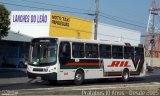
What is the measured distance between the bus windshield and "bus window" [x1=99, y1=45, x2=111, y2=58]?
4.67 meters

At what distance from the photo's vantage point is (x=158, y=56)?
94.2 meters

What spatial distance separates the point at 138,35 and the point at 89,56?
49006 mm

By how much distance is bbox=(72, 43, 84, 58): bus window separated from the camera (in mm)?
26466

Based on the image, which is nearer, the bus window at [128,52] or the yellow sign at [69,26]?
the bus window at [128,52]

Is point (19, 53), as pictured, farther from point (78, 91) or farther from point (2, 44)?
point (78, 91)

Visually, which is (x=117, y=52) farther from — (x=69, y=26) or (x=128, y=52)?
(x=69, y=26)

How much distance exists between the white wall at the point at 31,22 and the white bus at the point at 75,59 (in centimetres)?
2169

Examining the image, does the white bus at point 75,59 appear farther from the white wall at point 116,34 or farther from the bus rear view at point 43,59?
the white wall at point 116,34

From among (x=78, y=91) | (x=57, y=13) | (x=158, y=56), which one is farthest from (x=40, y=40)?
(x=158, y=56)

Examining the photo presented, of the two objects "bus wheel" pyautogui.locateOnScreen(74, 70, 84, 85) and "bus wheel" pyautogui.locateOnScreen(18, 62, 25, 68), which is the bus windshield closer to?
"bus wheel" pyautogui.locateOnScreen(74, 70, 84, 85)

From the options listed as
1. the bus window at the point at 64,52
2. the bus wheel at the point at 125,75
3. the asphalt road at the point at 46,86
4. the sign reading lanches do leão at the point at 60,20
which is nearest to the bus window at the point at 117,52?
the bus wheel at the point at 125,75

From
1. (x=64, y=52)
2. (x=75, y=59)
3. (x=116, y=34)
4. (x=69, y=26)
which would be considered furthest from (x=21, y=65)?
(x=64, y=52)

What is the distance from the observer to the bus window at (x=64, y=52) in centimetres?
2545

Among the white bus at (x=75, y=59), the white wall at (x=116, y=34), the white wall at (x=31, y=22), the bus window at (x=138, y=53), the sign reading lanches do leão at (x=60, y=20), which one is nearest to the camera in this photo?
the white bus at (x=75, y=59)
